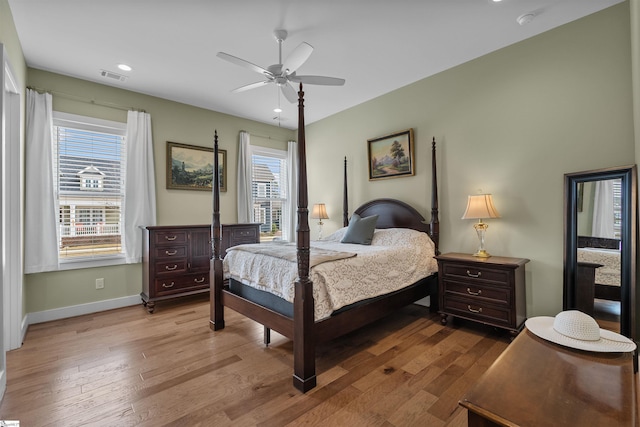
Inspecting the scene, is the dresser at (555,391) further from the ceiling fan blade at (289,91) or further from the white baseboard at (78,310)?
the white baseboard at (78,310)

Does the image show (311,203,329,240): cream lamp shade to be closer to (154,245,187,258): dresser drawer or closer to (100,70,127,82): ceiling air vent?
(154,245,187,258): dresser drawer

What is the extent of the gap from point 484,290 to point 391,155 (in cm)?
214

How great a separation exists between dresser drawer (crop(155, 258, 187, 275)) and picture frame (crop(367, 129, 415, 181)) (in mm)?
2922

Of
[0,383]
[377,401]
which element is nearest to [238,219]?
[0,383]

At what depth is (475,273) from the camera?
287cm

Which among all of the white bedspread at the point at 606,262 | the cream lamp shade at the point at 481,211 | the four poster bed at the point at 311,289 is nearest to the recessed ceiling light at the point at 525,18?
the four poster bed at the point at 311,289

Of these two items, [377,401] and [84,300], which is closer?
[377,401]

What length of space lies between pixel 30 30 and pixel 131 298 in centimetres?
309

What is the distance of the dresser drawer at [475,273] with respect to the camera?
8.86ft

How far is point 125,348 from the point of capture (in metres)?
2.63

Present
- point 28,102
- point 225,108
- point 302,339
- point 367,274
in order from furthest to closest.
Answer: point 225,108
point 28,102
point 367,274
point 302,339

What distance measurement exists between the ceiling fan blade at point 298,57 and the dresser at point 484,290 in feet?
7.78

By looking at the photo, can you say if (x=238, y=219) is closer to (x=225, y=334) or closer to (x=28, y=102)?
(x=225, y=334)

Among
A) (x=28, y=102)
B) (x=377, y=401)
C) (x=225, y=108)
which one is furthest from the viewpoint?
(x=225, y=108)
